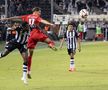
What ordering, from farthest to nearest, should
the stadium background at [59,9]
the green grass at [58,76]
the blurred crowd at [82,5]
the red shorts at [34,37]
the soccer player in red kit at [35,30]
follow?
the blurred crowd at [82,5], the stadium background at [59,9], the red shorts at [34,37], the soccer player in red kit at [35,30], the green grass at [58,76]

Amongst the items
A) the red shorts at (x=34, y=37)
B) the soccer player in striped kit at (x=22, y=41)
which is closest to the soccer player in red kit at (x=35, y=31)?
the red shorts at (x=34, y=37)

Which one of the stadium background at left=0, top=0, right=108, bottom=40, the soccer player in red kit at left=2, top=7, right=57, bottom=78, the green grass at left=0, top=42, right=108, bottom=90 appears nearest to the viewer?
the green grass at left=0, top=42, right=108, bottom=90

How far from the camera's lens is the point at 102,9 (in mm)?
63938

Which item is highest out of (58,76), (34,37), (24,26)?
(24,26)

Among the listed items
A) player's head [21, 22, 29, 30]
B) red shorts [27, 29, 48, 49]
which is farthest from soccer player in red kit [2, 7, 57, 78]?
player's head [21, 22, 29, 30]

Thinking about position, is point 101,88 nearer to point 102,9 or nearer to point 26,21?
point 26,21

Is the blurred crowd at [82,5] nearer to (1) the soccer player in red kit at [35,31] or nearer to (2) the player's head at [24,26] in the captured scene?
(1) the soccer player in red kit at [35,31]

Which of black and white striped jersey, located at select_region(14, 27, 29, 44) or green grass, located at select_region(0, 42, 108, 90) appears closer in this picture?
green grass, located at select_region(0, 42, 108, 90)

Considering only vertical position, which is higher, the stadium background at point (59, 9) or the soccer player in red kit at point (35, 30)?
the soccer player in red kit at point (35, 30)

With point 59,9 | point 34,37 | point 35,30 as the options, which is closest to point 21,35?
point 35,30

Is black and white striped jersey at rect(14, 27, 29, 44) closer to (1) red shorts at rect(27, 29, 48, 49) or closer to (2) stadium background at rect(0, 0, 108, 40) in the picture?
(1) red shorts at rect(27, 29, 48, 49)

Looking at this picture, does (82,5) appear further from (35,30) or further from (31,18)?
(31,18)

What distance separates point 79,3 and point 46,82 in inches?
1785

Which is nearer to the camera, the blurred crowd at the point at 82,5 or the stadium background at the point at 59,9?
the stadium background at the point at 59,9
